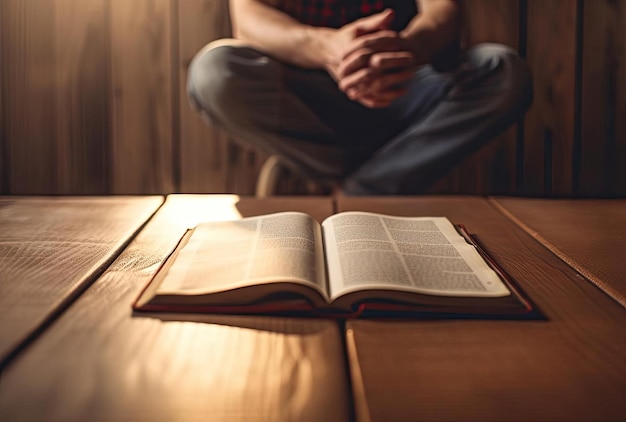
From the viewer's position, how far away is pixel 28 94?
183cm

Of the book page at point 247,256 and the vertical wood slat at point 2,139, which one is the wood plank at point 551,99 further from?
the vertical wood slat at point 2,139

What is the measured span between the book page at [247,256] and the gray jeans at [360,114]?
0.84 meters

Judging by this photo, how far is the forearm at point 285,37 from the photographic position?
1677 mm

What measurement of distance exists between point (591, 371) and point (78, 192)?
1552mm

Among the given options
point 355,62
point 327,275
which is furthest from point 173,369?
point 355,62

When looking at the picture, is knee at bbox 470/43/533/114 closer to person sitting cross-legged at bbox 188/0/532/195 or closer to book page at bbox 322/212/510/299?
person sitting cross-legged at bbox 188/0/532/195

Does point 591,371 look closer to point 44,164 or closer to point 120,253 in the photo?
point 120,253

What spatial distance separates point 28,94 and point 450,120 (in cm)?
101

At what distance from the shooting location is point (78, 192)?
1.85 m

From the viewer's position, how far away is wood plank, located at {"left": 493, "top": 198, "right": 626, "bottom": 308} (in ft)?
2.48

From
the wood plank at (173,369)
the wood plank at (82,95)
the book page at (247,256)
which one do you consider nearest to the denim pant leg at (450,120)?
the wood plank at (82,95)

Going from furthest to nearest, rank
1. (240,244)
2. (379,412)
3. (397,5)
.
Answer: (397,5) → (240,244) → (379,412)

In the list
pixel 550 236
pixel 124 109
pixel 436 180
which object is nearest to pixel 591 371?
pixel 550 236

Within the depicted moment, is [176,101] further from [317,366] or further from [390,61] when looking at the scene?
[317,366]
